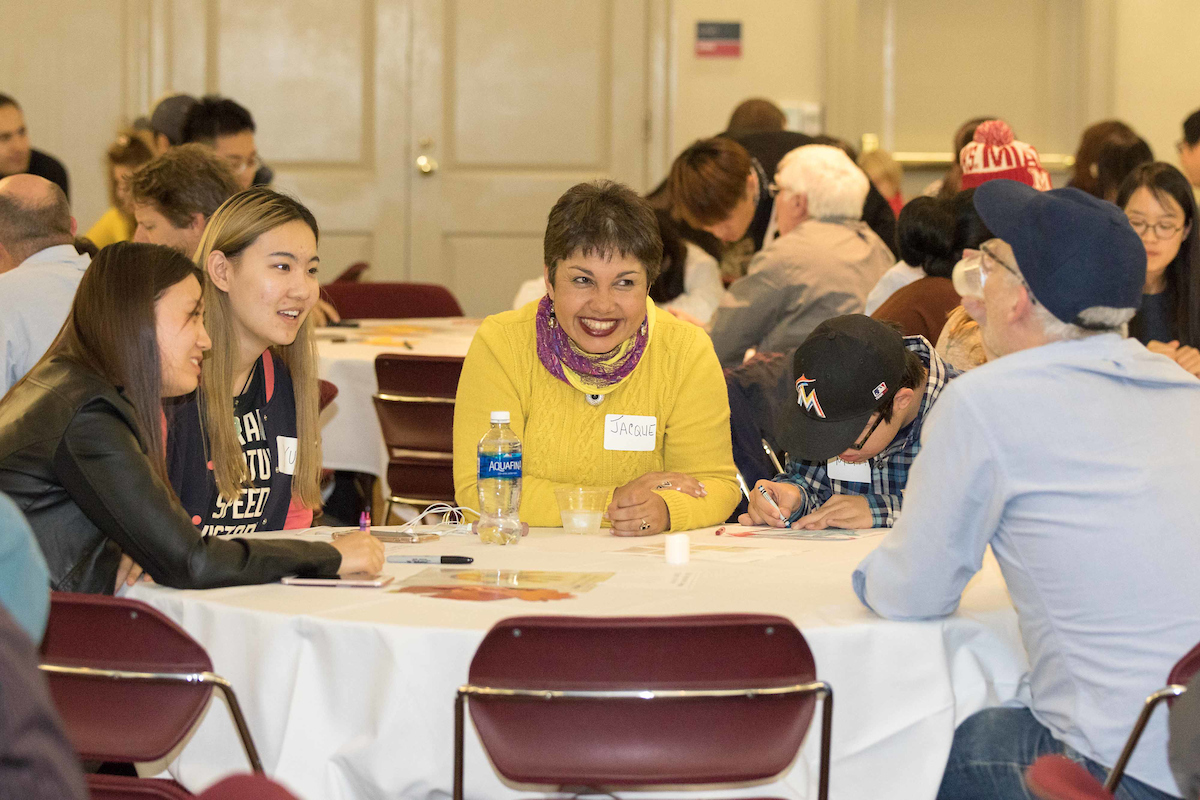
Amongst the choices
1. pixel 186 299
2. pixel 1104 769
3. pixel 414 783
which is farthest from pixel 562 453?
pixel 1104 769

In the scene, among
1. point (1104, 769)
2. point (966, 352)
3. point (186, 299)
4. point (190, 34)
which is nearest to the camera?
point (1104, 769)

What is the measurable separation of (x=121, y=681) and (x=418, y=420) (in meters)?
2.32

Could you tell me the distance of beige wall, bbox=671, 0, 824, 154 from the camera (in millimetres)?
7609

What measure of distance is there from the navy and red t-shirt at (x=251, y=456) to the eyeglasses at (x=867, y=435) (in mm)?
1169

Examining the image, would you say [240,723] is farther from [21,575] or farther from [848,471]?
[848,471]

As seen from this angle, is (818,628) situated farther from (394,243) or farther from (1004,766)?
(394,243)

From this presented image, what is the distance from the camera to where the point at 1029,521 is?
1.73 m

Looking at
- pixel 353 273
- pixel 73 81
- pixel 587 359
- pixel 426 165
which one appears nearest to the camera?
pixel 587 359

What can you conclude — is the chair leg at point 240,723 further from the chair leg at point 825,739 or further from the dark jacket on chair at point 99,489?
the chair leg at point 825,739

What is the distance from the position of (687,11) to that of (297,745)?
6544 mm

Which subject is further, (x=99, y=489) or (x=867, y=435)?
(x=867, y=435)

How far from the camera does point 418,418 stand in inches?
159

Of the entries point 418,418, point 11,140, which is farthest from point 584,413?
point 11,140

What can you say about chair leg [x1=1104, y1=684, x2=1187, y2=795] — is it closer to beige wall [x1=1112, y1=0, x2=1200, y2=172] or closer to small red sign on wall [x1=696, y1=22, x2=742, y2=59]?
small red sign on wall [x1=696, y1=22, x2=742, y2=59]
